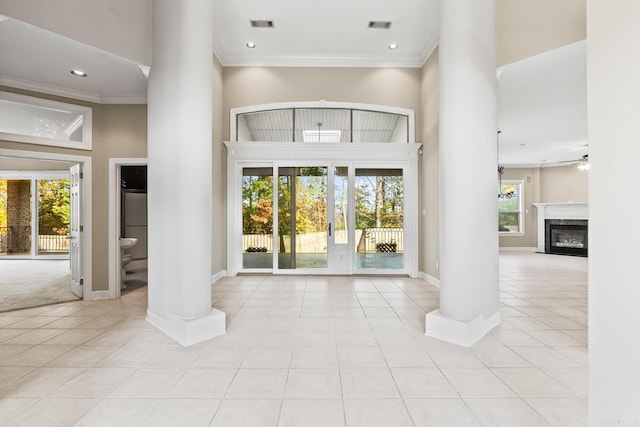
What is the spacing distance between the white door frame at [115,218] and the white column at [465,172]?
4.01 metres

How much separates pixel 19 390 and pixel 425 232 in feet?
17.1

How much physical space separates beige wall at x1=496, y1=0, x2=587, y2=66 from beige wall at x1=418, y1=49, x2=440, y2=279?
1.10m

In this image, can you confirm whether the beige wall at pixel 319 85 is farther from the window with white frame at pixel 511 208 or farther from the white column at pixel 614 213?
the window with white frame at pixel 511 208

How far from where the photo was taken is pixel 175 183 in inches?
112

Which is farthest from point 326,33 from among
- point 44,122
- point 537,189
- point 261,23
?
point 537,189

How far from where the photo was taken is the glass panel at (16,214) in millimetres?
8547

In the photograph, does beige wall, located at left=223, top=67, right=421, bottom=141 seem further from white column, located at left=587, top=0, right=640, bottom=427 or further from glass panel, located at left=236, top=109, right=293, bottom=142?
white column, located at left=587, top=0, right=640, bottom=427

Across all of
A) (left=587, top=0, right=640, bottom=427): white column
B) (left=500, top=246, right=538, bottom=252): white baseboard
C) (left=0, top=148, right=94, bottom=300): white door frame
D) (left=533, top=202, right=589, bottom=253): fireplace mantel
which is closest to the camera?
(left=587, top=0, right=640, bottom=427): white column

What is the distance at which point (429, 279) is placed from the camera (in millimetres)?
5055

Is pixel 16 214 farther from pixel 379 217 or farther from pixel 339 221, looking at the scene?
pixel 379 217

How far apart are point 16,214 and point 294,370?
35.4 feet

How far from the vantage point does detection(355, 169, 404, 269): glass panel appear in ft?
18.4

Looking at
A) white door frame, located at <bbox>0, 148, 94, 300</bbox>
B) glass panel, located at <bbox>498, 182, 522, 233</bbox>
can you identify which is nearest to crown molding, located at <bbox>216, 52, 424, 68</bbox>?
white door frame, located at <bbox>0, 148, 94, 300</bbox>

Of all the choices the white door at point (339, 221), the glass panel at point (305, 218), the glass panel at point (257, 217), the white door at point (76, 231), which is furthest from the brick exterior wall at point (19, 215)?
the white door at point (339, 221)
